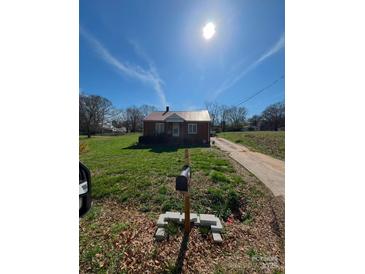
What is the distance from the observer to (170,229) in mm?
2686

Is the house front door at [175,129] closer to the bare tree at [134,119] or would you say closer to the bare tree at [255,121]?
the bare tree at [134,119]

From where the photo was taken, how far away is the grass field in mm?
2121

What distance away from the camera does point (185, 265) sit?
2.07 m

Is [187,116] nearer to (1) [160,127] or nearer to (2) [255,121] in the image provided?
(1) [160,127]

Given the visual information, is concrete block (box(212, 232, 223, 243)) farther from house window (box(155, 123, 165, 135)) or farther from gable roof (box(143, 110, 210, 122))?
house window (box(155, 123, 165, 135))

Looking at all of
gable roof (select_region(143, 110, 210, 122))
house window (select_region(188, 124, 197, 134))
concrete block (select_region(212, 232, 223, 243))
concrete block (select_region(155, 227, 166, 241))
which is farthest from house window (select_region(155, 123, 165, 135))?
concrete block (select_region(212, 232, 223, 243))

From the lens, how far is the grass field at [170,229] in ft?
6.96

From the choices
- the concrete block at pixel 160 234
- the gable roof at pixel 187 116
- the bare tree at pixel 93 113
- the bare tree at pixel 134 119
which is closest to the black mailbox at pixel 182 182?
the concrete block at pixel 160 234

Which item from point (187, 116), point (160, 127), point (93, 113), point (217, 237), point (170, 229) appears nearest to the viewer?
point (217, 237)

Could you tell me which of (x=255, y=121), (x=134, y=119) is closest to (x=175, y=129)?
(x=134, y=119)

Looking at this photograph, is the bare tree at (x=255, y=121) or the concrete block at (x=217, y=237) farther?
Answer: the bare tree at (x=255, y=121)

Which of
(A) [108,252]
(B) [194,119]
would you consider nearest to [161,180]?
(A) [108,252]
